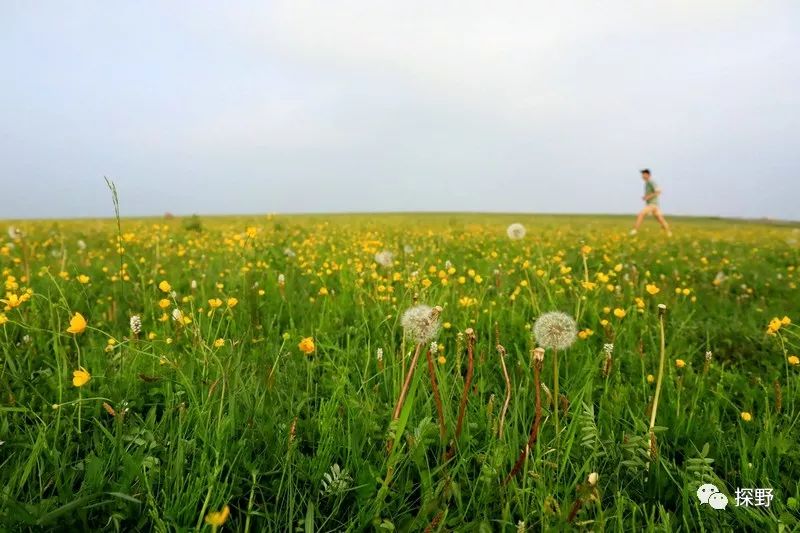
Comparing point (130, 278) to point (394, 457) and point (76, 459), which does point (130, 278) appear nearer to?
point (76, 459)

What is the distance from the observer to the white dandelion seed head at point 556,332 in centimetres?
191

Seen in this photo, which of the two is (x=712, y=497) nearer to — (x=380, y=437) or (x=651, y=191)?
(x=380, y=437)

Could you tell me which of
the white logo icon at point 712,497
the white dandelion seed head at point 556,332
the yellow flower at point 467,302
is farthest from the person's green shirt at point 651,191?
the white logo icon at point 712,497

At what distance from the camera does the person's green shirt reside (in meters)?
16.0

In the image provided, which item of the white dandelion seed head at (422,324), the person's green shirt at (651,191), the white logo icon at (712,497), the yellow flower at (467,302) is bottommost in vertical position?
the white logo icon at (712,497)

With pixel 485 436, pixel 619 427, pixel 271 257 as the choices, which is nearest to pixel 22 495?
pixel 485 436

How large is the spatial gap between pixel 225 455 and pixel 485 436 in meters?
1.03

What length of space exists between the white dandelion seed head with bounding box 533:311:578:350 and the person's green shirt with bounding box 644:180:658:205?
16057 millimetres

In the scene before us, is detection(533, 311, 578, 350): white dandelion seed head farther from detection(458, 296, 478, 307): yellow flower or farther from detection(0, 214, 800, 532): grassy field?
detection(458, 296, 478, 307): yellow flower

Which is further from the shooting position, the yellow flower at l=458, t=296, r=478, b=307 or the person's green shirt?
the person's green shirt

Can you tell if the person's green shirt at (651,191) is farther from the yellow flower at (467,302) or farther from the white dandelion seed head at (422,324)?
the white dandelion seed head at (422,324)

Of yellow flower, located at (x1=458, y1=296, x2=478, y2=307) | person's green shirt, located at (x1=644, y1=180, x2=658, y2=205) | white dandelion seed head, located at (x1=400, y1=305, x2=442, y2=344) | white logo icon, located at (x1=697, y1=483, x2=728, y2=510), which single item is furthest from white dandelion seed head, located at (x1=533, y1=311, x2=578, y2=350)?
person's green shirt, located at (x1=644, y1=180, x2=658, y2=205)

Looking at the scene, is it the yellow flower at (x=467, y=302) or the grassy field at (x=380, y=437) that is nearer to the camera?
the grassy field at (x=380, y=437)

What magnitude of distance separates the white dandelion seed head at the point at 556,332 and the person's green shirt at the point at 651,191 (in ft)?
52.7
